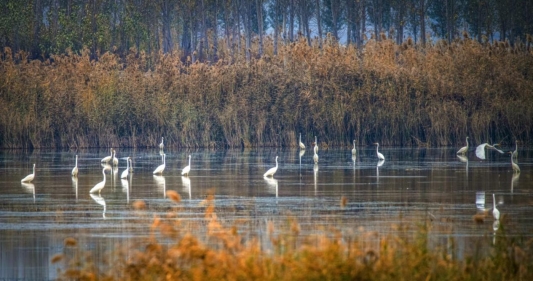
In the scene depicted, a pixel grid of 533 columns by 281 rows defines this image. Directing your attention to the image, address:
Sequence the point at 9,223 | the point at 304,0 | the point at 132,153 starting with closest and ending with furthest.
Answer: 1. the point at 9,223
2. the point at 132,153
3. the point at 304,0

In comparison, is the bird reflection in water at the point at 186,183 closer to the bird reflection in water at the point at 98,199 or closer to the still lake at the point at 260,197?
the still lake at the point at 260,197

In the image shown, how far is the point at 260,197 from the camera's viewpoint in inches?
712

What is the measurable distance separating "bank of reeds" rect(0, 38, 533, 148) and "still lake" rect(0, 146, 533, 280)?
147 inches

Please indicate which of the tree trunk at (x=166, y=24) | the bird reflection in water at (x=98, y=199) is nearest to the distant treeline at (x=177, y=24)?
the tree trunk at (x=166, y=24)

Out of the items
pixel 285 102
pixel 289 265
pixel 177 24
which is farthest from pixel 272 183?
pixel 177 24

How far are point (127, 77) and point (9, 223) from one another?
2387 centimetres

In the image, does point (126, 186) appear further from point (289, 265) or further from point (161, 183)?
point (289, 265)

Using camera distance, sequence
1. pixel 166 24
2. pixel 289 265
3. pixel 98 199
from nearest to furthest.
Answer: pixel 289 265 → pixel 98 199 → pixel 166 24

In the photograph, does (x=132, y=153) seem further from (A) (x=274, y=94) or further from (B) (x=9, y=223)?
(B) (x=9, y=223)

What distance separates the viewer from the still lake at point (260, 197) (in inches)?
491

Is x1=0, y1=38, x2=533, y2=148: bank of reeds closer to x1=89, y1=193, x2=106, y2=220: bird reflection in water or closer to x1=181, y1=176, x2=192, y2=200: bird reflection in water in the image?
x1=181, y1=176, x2=192, y2=200: bird reflection in water

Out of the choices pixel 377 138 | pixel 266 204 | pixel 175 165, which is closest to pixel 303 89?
pixel 377 138

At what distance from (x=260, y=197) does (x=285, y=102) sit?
1901 cm

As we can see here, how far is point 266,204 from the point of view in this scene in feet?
54.6
